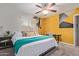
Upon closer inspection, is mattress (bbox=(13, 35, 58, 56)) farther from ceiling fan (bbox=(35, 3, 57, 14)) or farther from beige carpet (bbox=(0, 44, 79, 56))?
ceiling fan (bbox=(35, 3, 57, 14))

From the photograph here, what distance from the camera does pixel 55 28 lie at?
239cm

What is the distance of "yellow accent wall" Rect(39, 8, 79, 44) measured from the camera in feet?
7.66

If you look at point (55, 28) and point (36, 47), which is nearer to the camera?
point (36, 47)

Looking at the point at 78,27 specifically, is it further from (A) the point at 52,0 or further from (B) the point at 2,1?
(B) the point at 2,1

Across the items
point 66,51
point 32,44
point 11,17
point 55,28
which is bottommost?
point 66,51

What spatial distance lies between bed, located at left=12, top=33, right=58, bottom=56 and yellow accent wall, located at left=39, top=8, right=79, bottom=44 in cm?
14

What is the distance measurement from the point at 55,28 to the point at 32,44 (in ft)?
1.79

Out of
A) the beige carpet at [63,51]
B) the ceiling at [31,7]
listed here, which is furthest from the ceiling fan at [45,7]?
the beige carpet at [63,51]

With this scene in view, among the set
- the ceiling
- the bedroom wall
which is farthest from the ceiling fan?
the bedroom wall

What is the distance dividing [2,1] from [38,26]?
804 millimetres

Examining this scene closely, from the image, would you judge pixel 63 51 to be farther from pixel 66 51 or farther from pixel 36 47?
pixel 36 47

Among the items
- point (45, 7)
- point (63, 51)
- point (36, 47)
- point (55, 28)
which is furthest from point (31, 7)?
point (63, 51)

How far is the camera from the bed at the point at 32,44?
2.20 meters

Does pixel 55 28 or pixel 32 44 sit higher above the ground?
pixel 55 28
